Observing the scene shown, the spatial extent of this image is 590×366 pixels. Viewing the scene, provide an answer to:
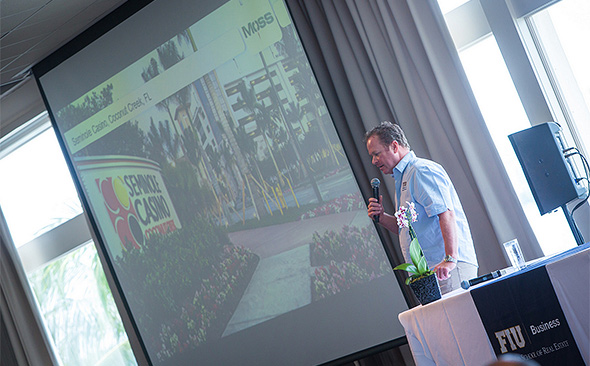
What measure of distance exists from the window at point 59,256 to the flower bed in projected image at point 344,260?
8.37ft

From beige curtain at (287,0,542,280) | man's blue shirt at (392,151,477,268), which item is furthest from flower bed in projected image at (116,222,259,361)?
man's blue shirt at (392,151,477,268)

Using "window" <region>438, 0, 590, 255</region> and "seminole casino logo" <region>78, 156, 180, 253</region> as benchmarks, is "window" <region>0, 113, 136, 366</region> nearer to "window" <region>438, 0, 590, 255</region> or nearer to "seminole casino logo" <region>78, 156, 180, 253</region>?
"seminole casino logo" <region>78, 156, 180, 253</region>

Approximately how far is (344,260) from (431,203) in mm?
1231

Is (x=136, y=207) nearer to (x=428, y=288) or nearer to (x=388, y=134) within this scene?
(x=388, y=134)

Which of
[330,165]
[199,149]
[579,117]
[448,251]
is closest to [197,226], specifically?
[199,149]

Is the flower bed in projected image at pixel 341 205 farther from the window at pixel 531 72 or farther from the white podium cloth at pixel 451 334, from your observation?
the white podium cloth at pixel 451 334

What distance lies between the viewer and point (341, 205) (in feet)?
12.3

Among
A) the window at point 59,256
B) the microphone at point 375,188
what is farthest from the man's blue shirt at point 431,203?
the window at point 59,256

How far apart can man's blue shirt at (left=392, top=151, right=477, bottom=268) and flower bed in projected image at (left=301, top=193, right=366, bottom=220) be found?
0.84 meters

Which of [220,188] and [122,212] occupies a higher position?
[122,212]

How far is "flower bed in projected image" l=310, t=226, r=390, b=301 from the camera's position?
368cm

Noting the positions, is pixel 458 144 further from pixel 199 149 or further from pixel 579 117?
pixel 199 149

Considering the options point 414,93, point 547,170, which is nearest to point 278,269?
point 414,93

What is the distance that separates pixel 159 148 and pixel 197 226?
67 cm
